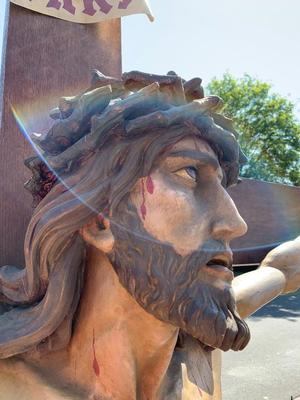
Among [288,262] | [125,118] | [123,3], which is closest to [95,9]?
[123,3]

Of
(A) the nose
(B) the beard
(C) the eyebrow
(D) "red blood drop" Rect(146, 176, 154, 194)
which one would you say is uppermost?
(C) the eyebrow

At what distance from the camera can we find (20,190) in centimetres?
201

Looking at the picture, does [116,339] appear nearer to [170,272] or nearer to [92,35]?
[170,272]

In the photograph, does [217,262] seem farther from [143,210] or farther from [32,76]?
[32,76]

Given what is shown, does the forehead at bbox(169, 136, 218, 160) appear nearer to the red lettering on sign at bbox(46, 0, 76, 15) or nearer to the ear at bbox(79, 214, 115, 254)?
the ear at bbox(79, 214, 115, 254)

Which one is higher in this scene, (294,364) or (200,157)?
(200,157)

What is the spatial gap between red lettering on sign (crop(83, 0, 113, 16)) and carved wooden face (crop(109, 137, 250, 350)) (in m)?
1.11

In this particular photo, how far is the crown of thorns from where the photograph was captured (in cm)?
146

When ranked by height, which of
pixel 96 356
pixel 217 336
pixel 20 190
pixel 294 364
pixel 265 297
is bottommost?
pixel 294 364

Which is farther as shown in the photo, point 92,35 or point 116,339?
point 92,35

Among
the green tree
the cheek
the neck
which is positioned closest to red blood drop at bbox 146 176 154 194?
the cheek

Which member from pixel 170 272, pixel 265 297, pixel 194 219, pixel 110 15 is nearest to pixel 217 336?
pixel 170 272

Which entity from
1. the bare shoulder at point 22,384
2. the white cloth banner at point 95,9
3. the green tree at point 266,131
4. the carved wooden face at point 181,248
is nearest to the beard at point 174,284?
the carved wooden face at point 181,248

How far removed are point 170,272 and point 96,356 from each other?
0.39 m
